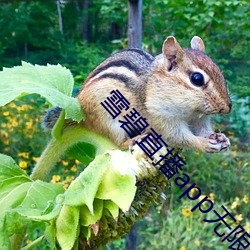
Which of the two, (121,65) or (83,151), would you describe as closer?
(83,151)

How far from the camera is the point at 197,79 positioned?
75cm

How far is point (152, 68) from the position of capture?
0.85 metres

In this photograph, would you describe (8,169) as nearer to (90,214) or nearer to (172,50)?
(90,214)

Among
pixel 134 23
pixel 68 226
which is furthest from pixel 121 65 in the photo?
pixel 134 23

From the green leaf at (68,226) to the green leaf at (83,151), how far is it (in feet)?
0.56

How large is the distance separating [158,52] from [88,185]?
165 cm

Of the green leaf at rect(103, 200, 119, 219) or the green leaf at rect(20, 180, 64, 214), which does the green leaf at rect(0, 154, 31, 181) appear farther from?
the green leaf at rect(103, 200, 119, 219)

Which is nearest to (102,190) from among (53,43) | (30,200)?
(30,200)

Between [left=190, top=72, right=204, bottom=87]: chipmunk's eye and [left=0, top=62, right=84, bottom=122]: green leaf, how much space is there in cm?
19

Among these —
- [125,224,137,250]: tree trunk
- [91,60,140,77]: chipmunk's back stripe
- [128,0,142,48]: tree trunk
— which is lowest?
[125,224,137,250]: tree trunk

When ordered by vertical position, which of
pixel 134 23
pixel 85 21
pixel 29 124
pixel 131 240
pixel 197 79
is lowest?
pixel 85 21

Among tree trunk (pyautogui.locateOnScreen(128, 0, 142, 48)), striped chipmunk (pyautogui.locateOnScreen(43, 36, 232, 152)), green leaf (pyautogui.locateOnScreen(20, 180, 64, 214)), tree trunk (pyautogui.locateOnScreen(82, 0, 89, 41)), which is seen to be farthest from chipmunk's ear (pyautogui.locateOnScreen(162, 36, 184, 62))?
tree trunk (pyautogui.locateOnScreen(82, 0, 89, 41))

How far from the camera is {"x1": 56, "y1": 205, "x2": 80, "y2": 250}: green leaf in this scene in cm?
51

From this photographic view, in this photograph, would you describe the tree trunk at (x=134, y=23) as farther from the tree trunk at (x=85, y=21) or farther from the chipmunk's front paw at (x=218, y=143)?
the tree trunk at (x=85, y=21)
